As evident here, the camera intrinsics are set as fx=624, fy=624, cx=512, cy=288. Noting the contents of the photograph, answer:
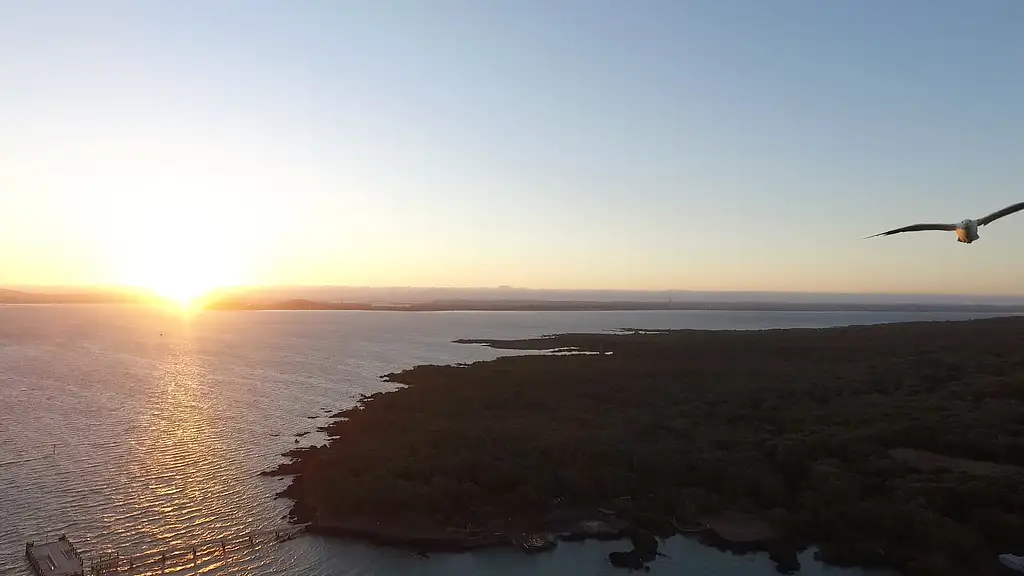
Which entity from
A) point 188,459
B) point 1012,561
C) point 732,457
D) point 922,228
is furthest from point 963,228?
point 188,459

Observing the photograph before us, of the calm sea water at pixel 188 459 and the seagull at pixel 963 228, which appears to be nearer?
the seagull at pixel 963 228

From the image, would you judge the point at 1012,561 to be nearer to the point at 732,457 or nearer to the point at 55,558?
the point at 732,457

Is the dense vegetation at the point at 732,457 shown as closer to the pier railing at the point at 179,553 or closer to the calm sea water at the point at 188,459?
the pier railing at the point at 179,553

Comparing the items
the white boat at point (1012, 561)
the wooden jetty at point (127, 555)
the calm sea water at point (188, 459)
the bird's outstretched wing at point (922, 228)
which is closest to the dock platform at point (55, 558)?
the wooden jetty at point (127, 555)

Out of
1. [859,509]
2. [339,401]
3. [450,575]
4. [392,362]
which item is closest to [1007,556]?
[859,509]

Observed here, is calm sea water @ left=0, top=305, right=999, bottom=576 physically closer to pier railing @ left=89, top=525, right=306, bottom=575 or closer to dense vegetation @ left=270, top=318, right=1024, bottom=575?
pier railing @ left=89, top=525, right=306, bottom=575
